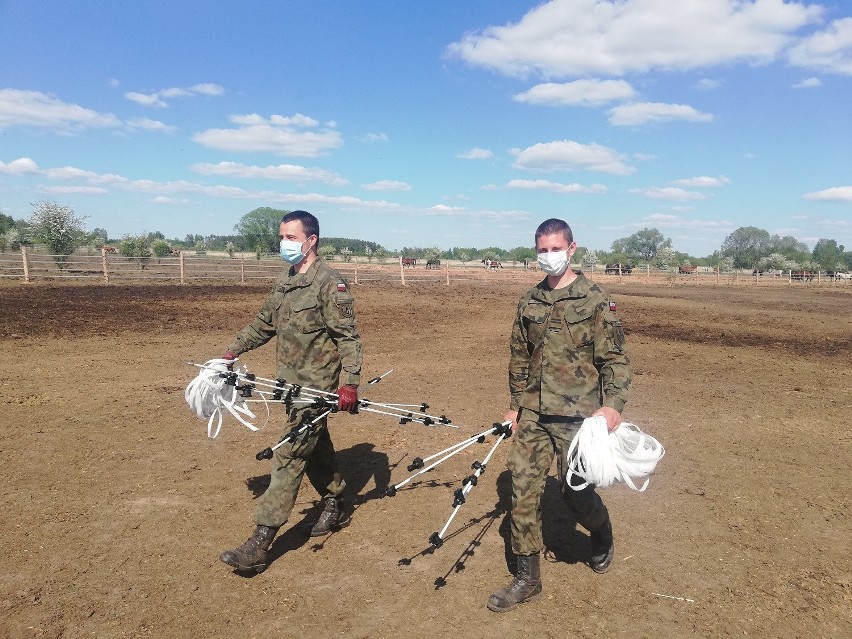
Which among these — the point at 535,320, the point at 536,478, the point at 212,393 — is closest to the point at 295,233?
the point at 212,393

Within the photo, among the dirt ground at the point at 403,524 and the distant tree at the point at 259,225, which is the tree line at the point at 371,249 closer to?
the distant tree at the point at 259,225

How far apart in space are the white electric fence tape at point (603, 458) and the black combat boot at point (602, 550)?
704mm

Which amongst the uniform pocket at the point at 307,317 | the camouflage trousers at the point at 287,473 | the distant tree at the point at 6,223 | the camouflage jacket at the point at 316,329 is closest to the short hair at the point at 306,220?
the camouflage jacket at the point at 316,329

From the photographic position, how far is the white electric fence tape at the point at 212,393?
462 centimetres

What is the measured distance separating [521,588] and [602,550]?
789 millimetres

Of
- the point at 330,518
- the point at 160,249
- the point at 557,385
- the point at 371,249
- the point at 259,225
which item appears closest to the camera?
the point at 557,385

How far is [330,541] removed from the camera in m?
4.53

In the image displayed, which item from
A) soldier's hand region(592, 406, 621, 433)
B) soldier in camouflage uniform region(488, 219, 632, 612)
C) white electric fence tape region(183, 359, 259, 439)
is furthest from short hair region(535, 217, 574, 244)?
white electric fence tape region(183, 359, 259, 439)

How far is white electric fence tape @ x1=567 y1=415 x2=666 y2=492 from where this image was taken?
11.2ft

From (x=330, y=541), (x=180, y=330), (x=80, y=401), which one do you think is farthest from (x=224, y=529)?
(x=180, y=330)

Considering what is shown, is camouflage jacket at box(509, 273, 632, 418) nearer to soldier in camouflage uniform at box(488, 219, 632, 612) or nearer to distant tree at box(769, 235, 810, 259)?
soldier in camouflage uniform at box(488, 219, 632, 612)

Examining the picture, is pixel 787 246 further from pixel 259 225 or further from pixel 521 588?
pixel 521 588

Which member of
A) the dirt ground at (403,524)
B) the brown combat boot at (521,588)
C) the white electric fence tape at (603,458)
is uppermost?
the white electric fence tape at (603,458)

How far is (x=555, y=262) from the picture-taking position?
150 inches
